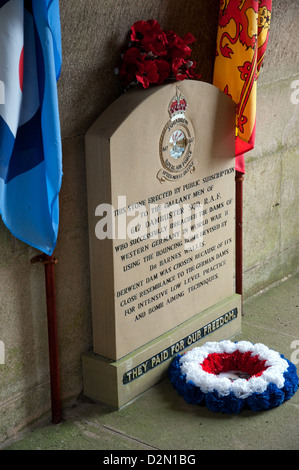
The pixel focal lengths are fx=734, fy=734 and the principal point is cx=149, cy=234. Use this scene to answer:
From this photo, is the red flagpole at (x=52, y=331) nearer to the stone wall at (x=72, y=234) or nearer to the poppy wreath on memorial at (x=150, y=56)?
the stone wall at (x=72, y=234)

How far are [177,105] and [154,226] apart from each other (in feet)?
2.23

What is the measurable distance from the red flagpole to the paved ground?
4.5 inches

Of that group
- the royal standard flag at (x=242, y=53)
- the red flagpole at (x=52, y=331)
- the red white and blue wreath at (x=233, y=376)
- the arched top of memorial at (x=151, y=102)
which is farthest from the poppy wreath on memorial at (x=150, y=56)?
the red white and blue wreath at (x=233, y=376)

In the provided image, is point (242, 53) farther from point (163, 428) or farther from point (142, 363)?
point (163, 428)

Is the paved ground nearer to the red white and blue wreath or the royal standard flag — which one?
the red white and blue wreath

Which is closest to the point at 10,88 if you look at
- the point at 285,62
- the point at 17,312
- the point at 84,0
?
the point at 84,0

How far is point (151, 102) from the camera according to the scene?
387cm

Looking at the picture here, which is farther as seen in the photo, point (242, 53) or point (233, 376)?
point (242, 53)

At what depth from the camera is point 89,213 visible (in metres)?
3.85

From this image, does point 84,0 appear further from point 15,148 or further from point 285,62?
point 285,62

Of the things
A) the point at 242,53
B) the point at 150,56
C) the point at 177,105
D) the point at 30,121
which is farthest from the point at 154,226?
the point at 242,53

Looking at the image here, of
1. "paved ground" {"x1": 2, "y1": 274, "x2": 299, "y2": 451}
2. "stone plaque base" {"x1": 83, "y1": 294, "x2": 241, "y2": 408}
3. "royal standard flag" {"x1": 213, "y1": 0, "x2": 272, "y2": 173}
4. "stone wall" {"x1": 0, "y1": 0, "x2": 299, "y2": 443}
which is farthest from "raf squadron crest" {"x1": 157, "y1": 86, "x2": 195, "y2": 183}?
"paved ground" {"x1": 2, "y1": 274, "x2": 299, "y2": 451}

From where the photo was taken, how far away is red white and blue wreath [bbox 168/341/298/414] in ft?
Result: 13.0

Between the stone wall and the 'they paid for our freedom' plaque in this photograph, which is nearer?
the stone wall
